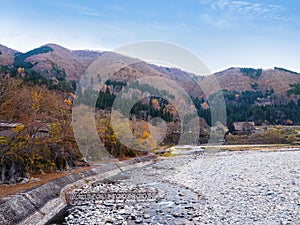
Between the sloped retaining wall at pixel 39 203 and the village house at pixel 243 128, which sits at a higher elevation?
the village house at pixel 243 128

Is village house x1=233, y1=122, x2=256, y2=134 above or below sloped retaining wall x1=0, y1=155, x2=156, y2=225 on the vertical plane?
above

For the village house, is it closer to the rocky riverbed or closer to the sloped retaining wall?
the rocky riverbed

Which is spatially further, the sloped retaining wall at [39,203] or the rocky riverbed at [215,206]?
the rocky riverbed at [215,206]

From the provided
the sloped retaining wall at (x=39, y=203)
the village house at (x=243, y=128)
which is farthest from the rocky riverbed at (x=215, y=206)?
the village house at (x=243, y=128)

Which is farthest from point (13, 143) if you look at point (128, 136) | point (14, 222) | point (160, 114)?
point (160, 114)

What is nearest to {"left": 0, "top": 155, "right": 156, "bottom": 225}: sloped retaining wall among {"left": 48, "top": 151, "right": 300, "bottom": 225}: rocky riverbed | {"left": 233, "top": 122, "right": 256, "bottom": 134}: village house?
{"left": 48, "top": 151, "right": 300, "bottom": 225}: rocky riverbed

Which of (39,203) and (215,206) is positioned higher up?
(215,206)

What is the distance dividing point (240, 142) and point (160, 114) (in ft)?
69.6

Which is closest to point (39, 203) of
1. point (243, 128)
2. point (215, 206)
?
point (215, 206)

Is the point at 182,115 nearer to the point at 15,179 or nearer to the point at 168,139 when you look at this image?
the point at 168,139

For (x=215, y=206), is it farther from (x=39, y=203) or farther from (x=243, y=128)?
(x=243, y=128)

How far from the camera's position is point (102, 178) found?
2561 centimetres

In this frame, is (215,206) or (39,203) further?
(215,206)

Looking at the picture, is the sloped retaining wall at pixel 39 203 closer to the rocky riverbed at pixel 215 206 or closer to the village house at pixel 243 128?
the rocky riverbed at pixel 215 206
